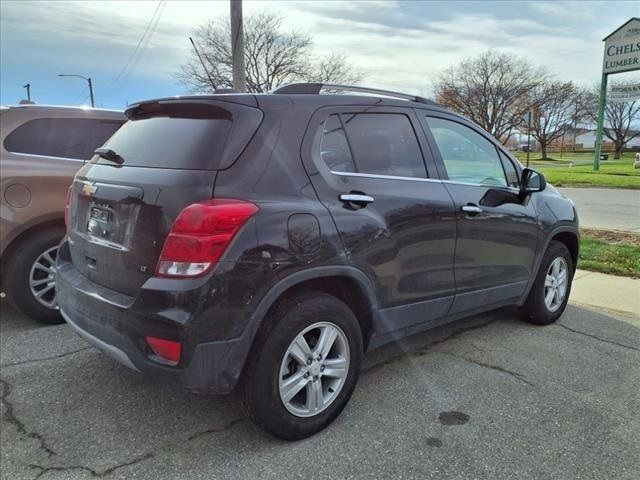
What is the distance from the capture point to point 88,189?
301 cm

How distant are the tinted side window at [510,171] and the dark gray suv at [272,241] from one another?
2.06 feet

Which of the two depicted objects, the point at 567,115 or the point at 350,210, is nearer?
the point at 350,210

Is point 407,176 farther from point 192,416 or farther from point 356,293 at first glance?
point 192,416

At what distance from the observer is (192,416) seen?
3039mm

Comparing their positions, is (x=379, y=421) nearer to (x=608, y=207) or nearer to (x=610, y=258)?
(x=610, y=258)

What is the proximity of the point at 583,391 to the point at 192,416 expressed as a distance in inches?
96.3

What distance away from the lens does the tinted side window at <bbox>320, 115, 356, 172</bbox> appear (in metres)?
2.88

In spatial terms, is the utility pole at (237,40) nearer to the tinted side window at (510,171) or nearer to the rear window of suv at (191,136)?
the tinted side window at (510,171)

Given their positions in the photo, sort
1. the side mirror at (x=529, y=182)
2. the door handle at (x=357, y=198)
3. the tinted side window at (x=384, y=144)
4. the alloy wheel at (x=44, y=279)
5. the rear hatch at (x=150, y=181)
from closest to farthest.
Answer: the rear hatch at (x=150, y=181), the door handle at (x=357, y=198), the tinted side window at (x=384, y=144), the side mirror at (x=529, y=182), the alloy wheel at (x=44, y=279)

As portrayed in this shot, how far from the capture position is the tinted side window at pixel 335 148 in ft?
9.44

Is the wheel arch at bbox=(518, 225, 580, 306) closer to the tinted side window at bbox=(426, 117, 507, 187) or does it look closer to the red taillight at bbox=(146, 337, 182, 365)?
the tinted side window at bbox=(426, 117, 507, 187)

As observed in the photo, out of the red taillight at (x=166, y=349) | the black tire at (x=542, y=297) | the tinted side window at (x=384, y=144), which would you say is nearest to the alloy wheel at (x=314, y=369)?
the red taillight at (x=166, y=349)

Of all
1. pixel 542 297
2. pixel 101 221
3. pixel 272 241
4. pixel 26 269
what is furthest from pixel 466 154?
pixel 26 269

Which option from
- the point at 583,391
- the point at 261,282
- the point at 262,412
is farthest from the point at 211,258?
the point at 583,391
